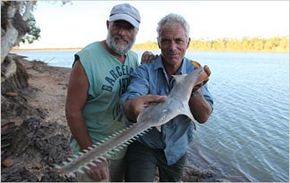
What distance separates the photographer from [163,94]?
108 inches

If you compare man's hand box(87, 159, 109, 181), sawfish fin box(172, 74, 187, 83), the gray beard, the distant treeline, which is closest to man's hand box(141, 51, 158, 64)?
the gray beard

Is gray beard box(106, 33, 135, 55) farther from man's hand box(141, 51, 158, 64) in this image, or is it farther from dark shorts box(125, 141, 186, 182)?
dark shorts box(125, 141, 186, 182)

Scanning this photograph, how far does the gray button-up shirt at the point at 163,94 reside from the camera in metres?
2.77

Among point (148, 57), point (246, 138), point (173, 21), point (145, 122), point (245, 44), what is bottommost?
point (245, 44)

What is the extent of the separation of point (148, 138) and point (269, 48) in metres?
67.2

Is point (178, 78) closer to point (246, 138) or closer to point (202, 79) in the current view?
point (202, 79)

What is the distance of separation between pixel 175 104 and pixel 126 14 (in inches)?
32.3

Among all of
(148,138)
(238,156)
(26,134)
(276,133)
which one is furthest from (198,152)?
→ (148,138)

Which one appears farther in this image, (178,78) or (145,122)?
(178,78)

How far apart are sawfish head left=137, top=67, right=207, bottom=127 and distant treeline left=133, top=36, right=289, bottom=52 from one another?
181ft

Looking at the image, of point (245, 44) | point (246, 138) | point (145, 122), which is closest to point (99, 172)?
point (145, 122)

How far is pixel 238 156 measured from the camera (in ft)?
33.2

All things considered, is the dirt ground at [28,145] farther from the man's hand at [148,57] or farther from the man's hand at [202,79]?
the man's hand at [202,79]

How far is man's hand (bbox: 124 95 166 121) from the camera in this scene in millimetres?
2387
